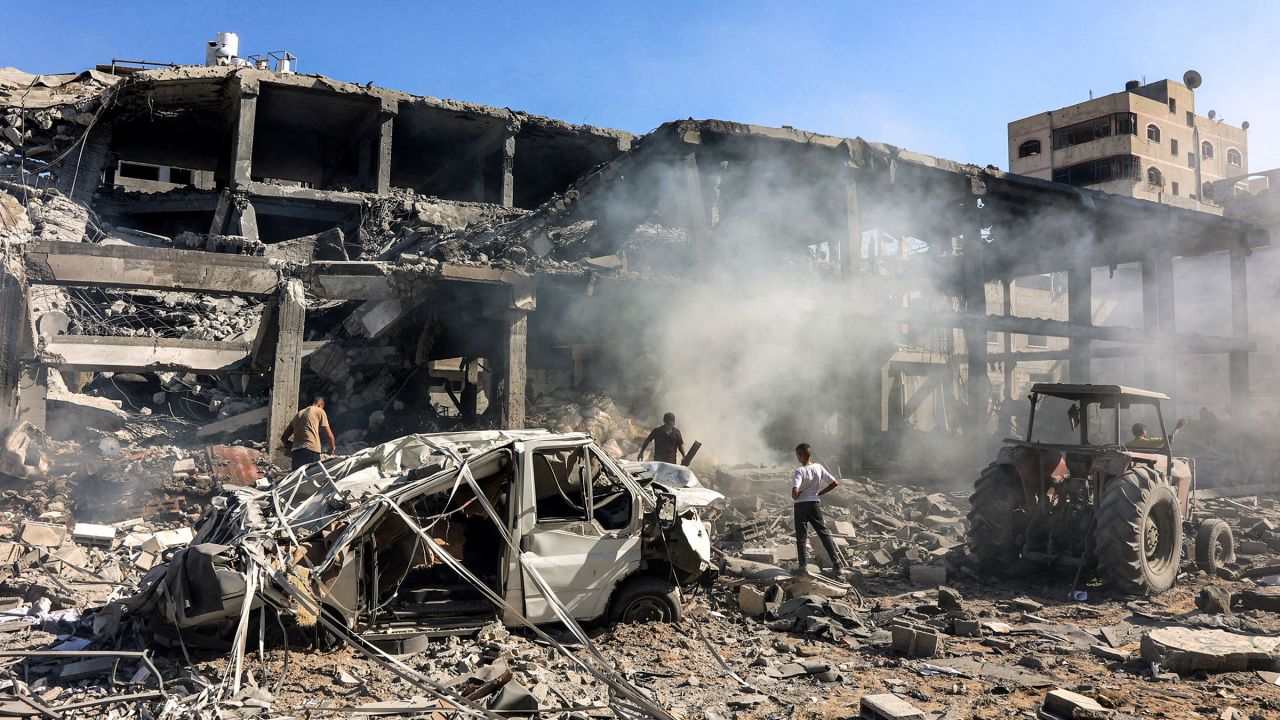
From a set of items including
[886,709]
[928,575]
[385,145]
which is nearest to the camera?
[886,709]

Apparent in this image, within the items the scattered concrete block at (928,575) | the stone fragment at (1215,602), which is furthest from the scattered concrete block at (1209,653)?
the scattered concrete block at (928,575)

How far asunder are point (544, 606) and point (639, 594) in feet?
2.69

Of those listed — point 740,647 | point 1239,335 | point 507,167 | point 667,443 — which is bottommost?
point 740,647

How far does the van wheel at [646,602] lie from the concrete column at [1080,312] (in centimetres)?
1801

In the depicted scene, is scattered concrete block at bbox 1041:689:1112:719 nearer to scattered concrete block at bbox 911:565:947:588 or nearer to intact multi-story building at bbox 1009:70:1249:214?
scattered concrete block at bbox 911:565:947:588

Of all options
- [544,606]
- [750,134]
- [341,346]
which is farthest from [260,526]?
[750,134]

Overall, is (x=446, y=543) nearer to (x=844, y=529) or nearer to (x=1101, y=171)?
(x=844, y=529)

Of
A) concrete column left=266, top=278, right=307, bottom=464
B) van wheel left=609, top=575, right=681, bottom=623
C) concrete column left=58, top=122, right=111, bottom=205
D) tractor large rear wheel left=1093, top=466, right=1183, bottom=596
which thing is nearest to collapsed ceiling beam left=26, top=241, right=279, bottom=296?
concrete column left=266, top=278, right=307, bottom=464

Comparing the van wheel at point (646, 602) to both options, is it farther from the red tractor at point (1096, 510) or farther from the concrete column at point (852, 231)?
the concrete column at point (852, 231)

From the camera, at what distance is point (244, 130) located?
2105cm

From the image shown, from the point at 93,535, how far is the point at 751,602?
6.67 m

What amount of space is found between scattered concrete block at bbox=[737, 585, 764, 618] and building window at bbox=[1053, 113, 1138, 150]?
48103 mm

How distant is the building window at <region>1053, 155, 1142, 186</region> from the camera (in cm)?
4375

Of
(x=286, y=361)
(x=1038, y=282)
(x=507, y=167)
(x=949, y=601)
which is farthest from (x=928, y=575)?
(x=1038, y=282)
